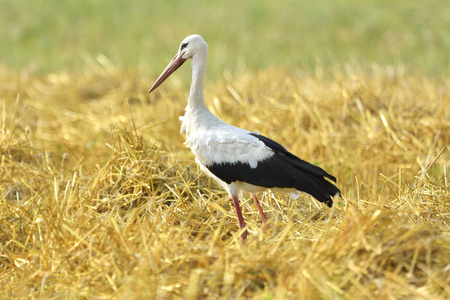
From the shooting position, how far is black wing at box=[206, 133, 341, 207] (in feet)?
12.8

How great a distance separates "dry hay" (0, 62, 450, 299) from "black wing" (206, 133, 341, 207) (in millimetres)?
157

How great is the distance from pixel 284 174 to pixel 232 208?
0.77 meters

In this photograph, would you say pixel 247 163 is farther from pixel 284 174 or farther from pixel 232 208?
pixel 232 208

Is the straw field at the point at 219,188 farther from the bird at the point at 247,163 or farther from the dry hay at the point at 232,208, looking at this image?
the bird at the point at 247,163

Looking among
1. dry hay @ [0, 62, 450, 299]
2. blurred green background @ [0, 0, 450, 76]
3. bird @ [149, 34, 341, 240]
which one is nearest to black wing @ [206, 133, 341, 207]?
bird @ [149, 34, 341, 240]

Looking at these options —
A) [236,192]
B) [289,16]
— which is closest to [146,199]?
[236,192]

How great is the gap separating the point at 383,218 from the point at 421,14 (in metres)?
13.6

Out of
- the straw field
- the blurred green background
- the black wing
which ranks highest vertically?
the black wing

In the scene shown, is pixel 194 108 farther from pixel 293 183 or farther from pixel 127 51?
pixel 127 51

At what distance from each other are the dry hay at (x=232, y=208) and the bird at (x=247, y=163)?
17cm

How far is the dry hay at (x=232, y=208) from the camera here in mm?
3074

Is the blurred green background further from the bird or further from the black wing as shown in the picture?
the black wing

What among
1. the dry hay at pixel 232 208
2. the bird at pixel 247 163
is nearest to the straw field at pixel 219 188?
the dry hay at pixel 232 208

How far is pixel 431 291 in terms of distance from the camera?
288cm
